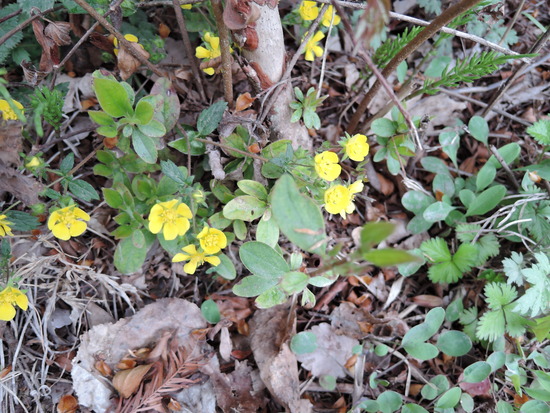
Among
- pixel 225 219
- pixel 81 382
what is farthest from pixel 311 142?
pixel 81 382

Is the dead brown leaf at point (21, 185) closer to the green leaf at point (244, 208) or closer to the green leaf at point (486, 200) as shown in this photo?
the green leaf at point (244, 208)

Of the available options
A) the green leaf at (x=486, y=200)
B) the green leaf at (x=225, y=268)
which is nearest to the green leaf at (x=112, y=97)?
the green leaf at (x=225, y=268)

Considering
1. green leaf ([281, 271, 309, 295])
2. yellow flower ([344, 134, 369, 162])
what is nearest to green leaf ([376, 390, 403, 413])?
green leaf ([281, 271, 309, 295])

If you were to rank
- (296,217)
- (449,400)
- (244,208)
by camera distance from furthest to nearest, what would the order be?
(449,400) → (244,208) → (296,217)

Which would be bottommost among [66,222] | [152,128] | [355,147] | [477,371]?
[477,371]

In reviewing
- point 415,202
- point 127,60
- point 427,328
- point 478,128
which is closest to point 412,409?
point 427,328

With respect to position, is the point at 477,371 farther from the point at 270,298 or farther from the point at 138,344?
the point at 138,344
